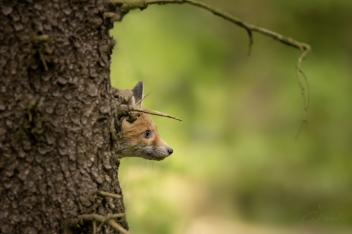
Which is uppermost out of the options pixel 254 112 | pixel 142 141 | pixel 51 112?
pixel 254 112

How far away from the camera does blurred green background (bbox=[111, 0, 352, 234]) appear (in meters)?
7.81

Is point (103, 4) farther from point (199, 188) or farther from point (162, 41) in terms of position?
point (199, 188)

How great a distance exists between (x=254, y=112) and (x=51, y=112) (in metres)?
8.50

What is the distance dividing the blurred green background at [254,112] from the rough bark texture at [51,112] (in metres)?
4.31

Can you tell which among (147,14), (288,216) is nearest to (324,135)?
(288,216)

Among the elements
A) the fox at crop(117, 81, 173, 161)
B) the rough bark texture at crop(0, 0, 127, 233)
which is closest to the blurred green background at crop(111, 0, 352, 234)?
the fox at crop(117, 81, 173, 161)

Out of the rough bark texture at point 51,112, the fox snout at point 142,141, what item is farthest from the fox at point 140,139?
the rough bark texture at point 51,112

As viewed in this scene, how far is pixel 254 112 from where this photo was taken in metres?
10.5

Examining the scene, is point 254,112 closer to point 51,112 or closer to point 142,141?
point 142,141

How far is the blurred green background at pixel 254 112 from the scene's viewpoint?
25.6 feet

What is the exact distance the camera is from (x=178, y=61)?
762 cm

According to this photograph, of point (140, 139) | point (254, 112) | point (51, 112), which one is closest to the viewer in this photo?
point (51, 112)

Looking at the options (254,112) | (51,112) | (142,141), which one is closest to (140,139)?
(142,141)

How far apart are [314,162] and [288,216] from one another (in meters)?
1.21
